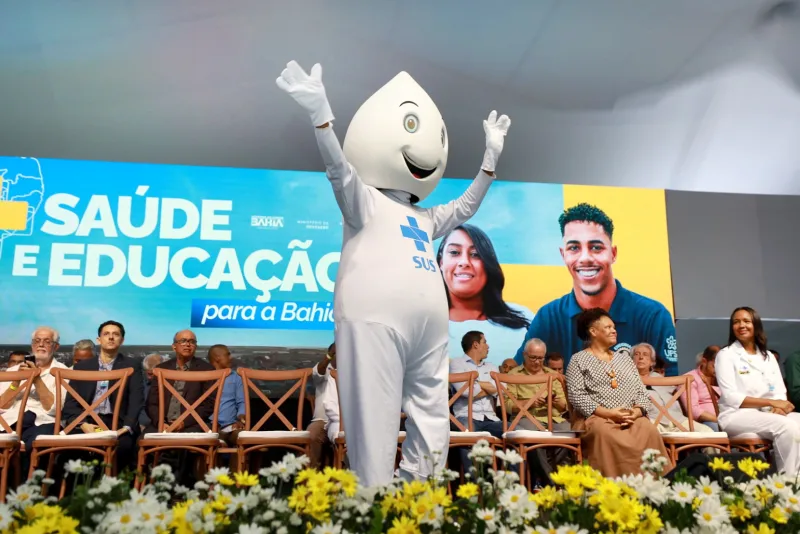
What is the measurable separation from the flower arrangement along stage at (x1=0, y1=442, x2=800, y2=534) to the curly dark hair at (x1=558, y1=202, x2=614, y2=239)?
4.85 metres

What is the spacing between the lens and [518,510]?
1.19 meters

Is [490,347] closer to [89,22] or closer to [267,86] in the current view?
[267,86]

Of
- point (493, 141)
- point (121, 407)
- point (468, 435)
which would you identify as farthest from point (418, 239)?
point (121, 407)

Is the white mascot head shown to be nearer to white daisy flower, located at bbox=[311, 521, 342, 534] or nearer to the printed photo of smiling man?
white daisy flower, located at bbox=[311, 521, 342, 534]

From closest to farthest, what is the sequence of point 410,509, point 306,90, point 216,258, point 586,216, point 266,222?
point 410,509
point 306,90
point 216,258
point 266,222
point 586,216

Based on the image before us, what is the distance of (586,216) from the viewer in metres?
6.16

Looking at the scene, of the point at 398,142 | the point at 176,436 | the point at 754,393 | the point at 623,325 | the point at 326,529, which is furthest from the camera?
the point at 623,325

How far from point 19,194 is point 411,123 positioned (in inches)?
160

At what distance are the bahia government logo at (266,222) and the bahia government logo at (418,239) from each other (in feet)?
10.7

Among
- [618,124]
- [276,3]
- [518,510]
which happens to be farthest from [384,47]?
[518,510]

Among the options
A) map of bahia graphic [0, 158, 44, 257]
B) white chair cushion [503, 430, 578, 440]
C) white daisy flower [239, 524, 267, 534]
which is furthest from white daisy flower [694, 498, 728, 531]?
map of bahia graphic [0, 158, 44, 257]

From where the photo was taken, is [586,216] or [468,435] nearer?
[468,435]

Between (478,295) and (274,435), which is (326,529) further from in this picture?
(478,295)

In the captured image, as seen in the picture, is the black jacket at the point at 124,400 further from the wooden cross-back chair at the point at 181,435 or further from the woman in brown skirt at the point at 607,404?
the woman in brown skirt at the point at 607,404
